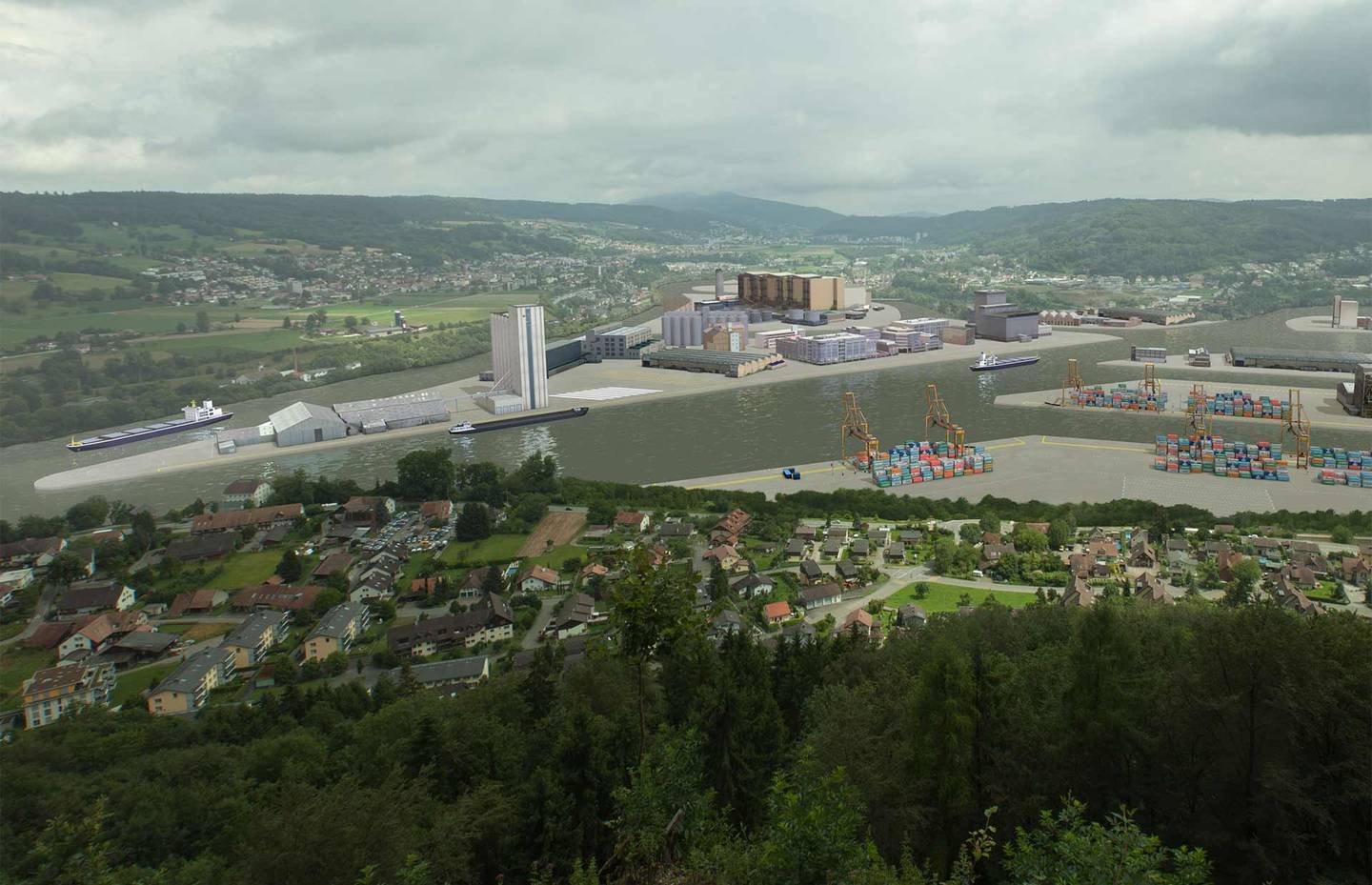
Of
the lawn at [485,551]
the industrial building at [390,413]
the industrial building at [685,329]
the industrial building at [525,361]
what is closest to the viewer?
the lawn at [485,551]

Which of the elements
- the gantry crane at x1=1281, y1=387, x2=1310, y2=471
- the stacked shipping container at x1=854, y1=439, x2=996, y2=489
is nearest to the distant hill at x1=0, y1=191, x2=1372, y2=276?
the stacked shipping container at x1=854, y1=439, x2=996, y2=489

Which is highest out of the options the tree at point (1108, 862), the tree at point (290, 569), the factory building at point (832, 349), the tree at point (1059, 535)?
the tree at point (1108, 862)

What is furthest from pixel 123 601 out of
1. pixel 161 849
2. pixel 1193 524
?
pixel 1193 524

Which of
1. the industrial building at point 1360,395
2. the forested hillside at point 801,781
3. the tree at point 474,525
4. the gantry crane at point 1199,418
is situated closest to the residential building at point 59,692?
the forested hillside at point 801,781

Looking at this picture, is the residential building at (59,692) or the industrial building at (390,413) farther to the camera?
the industrial building at (390,413)

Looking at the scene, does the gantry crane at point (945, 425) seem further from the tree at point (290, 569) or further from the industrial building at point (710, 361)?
the tree at point (290, 569)

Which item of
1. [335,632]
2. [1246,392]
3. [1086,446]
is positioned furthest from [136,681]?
[1246,392]

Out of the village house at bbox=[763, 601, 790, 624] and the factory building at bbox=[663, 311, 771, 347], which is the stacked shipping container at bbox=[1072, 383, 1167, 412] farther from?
the village house at bbox=[763, 601, 790, 624]
